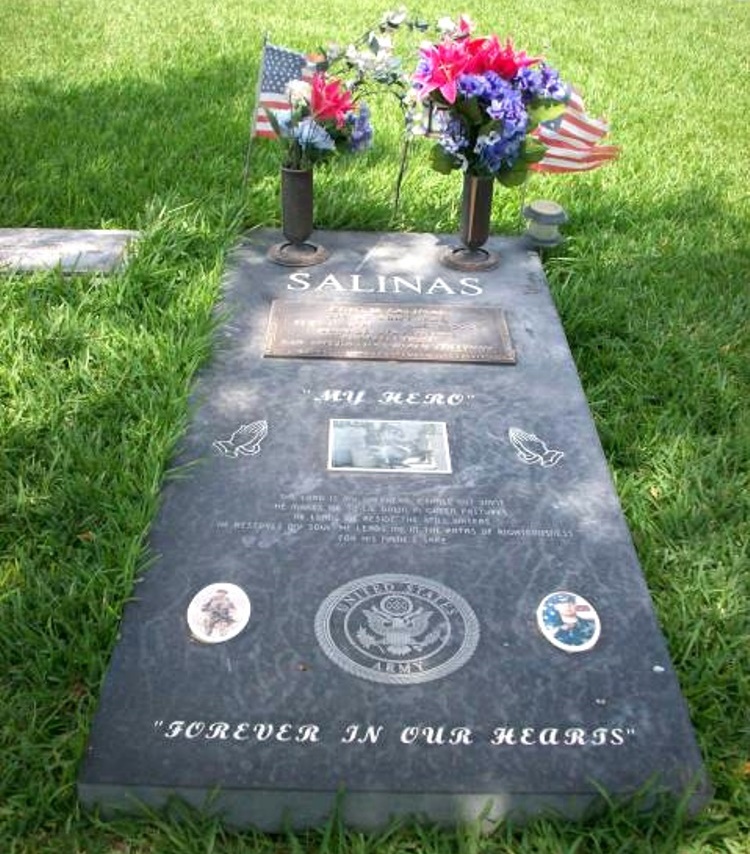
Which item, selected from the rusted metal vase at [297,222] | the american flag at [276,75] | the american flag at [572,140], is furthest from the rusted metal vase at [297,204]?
the american flag at [572,140]

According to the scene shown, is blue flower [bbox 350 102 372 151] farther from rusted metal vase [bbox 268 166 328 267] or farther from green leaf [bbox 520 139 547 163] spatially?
green leaf [bbox 520 139 547 163]

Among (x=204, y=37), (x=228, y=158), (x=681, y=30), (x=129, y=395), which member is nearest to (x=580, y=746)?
(x=129, y=395)

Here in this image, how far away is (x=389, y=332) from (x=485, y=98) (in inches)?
37.1

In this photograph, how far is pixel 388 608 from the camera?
223 cm

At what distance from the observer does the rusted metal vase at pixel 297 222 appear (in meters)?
3.73

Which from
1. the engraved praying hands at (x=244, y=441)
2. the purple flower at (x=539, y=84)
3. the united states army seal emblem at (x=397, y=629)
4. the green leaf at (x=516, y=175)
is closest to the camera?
the united states army seal emblem at (x=397, y=629)

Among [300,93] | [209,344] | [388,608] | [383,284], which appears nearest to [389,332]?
[383,284]

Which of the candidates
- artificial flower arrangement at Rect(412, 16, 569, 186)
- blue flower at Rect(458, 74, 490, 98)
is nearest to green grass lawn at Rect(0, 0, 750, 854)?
artificial flower arrangement at Rect(412, 16, 569, 186)

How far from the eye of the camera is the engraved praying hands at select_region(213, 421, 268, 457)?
275 centimetres

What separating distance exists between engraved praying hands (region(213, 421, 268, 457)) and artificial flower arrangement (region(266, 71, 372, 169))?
1.32 meters

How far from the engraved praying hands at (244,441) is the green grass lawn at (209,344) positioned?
16 cm

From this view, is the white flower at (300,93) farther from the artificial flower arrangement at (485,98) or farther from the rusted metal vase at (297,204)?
the artificial flower arrangement at (485,98)

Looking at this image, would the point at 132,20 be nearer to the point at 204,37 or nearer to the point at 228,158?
the point at 204,37

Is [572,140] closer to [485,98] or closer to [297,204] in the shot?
[485,98]
